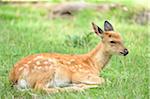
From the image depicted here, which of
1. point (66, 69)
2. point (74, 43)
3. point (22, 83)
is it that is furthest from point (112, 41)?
point (74, 43)

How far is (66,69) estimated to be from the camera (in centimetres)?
784

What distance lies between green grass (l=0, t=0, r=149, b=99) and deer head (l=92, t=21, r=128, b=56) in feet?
1.03

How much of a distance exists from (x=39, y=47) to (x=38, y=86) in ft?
10.2

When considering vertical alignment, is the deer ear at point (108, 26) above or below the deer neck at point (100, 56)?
above

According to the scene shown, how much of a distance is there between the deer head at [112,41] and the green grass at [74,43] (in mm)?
315

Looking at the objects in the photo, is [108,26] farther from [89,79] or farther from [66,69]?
[66,69]

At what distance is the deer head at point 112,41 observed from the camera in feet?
27.5

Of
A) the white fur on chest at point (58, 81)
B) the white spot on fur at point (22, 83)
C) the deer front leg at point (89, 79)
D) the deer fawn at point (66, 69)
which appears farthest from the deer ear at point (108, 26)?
the white spot on fur at point (22, 83)

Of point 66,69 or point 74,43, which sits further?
point 74,43

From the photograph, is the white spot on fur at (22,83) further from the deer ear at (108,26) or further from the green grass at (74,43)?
the deer ear at (108,26)

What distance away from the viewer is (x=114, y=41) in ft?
27.6

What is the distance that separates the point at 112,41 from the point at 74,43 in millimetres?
2638

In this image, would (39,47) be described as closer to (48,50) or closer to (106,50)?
(48,50)

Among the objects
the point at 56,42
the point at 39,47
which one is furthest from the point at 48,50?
the point at 56,42
